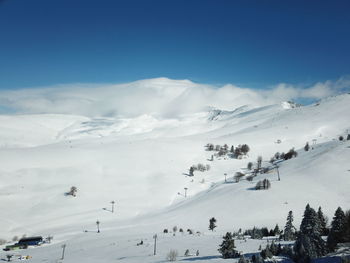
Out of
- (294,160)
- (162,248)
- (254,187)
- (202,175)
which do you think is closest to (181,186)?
(202,175)

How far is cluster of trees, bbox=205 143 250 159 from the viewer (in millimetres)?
120963

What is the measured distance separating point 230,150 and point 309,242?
106 m

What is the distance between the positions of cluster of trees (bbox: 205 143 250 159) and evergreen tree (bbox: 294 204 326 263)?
95138mm

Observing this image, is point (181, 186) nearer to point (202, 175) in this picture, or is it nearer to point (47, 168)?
point (202, 175)

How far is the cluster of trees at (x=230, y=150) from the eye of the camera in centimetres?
12096

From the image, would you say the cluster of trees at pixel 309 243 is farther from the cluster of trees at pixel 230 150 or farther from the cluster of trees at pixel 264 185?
the cluster of trees at pixel 230 150

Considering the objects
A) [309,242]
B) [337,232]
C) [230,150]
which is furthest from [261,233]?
[230,150]

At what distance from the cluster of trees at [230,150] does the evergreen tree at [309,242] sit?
95138 millimetres

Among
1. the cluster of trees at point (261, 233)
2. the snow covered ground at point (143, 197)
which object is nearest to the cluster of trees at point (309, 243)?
Result: the snow covered ground at point (143, 197)

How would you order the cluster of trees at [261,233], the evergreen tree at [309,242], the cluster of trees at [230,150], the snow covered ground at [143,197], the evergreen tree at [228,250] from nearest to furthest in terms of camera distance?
the evergreen tree at [309,242] → the evergreen tree at [228,250] → the cluster of trees at [261,233] → the snow covered ground at [143,197] → the cluster of trees at [230,150]

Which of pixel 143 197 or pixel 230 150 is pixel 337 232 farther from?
pixel 230 150

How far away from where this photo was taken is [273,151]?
5017 inches

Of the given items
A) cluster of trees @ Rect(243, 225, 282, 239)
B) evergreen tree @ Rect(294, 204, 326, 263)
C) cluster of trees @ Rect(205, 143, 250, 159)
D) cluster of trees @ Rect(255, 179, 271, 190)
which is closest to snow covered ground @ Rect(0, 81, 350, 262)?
cluster of trees @ Rect(255, 179, 271, 190)

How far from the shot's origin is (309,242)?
23.5m
